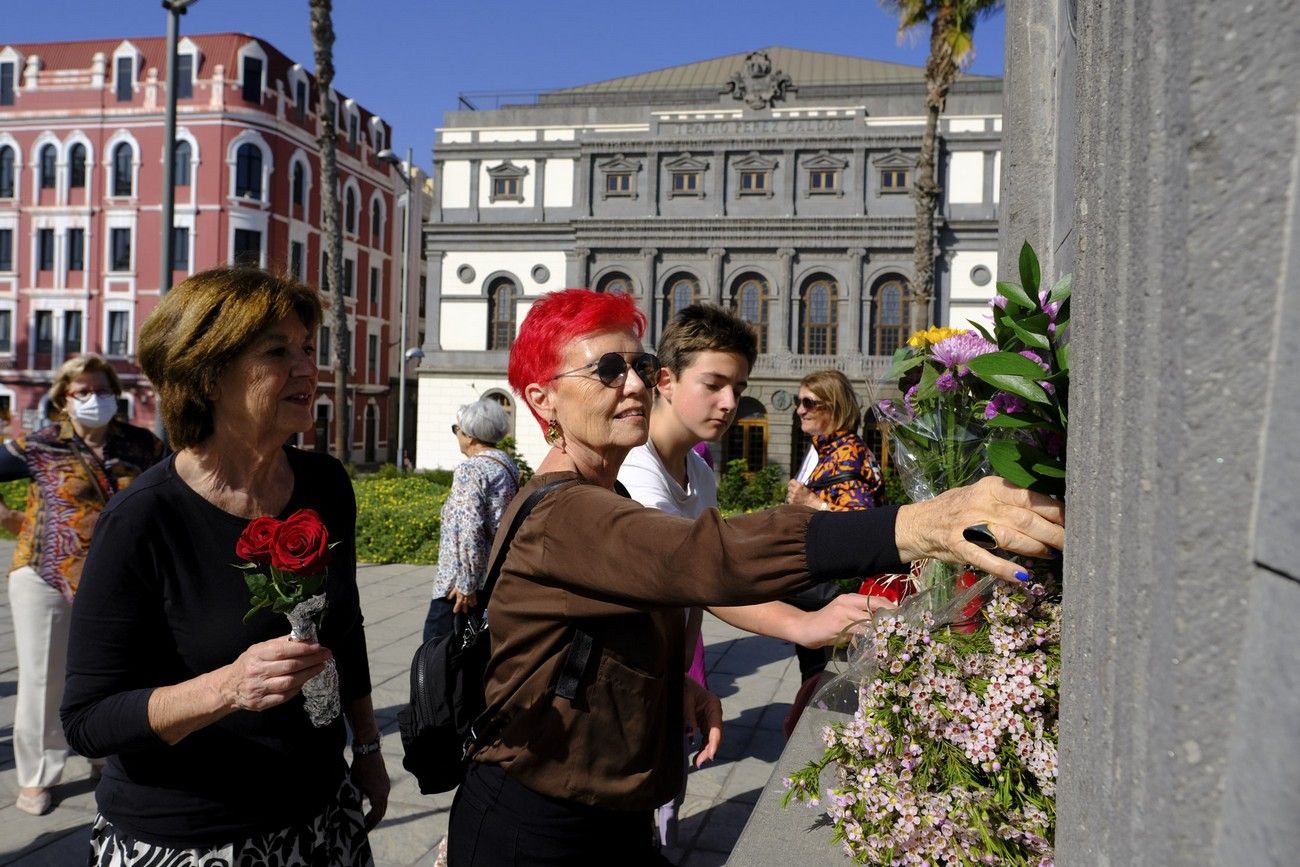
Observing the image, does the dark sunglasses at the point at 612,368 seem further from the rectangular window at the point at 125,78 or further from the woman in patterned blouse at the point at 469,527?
the rectangular window at the point at 125,78

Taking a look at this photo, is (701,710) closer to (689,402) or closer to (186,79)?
(689,402)

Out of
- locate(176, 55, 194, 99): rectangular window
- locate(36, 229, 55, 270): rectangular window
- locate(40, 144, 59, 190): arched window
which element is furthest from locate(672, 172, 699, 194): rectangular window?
locate(36, 229, 55, 270): rectangular window

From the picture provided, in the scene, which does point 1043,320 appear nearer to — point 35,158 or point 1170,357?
point 1170,357

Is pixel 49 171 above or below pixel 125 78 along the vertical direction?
below

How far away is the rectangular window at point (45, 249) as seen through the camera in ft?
123

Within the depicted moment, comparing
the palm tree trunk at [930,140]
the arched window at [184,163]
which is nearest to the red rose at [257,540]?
the palm tree trunk at [930,140]

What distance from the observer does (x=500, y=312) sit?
3691cm

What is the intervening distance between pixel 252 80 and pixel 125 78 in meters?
5.06

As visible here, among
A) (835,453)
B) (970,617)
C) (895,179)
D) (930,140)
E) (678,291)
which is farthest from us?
(678,291)

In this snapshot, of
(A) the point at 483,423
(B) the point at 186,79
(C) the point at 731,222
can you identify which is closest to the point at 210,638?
(A) the point at 483,423

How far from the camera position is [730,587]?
1462 mm

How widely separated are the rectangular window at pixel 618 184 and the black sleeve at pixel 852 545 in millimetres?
35010

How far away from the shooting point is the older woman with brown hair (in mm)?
2105

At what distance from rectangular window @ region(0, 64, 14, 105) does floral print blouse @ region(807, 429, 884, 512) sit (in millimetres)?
43809
